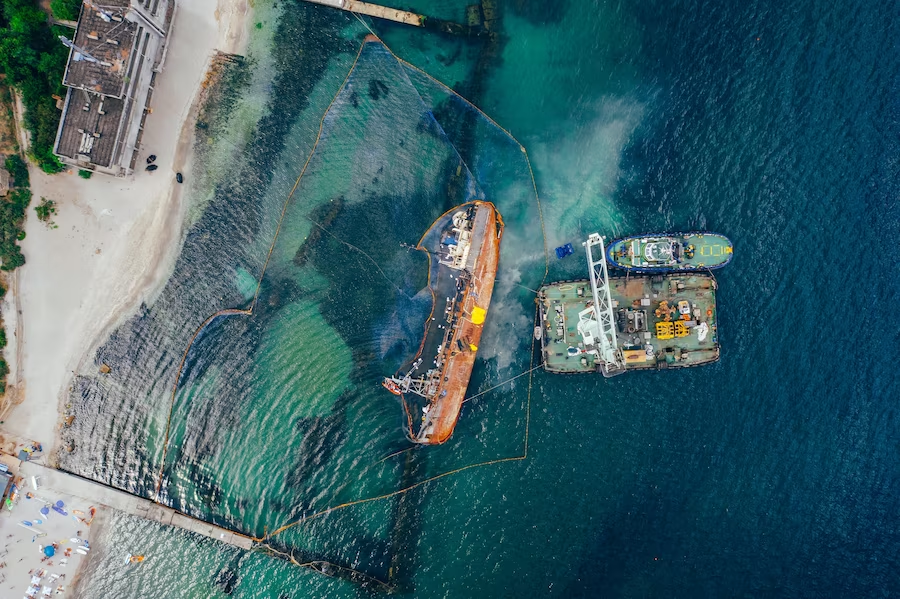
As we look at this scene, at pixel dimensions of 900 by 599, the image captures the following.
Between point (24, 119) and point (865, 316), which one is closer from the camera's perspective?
point (24, 119)

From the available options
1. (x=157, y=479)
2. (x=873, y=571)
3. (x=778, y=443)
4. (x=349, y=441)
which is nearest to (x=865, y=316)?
(x=778, y=443)

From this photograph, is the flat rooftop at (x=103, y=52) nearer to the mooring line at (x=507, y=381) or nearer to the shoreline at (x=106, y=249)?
the shoreline at (x=106, y=249)

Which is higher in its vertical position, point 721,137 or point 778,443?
point 721,137

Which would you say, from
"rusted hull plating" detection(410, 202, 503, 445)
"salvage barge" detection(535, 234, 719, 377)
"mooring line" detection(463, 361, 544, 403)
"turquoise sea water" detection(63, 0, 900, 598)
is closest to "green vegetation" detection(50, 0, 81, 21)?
"turquoise sea water" detection(63, 0, 900, 598)

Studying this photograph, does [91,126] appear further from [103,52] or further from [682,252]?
[682,252]

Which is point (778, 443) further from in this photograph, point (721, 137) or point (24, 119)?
point (24, 119)

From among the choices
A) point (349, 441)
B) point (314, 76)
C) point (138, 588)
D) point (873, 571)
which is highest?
point (314, 76)
